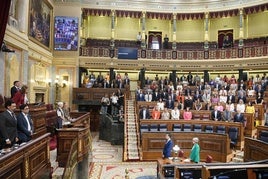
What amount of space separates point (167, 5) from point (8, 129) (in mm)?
18892

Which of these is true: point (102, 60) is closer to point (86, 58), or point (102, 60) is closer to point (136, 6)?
point (86, 58)

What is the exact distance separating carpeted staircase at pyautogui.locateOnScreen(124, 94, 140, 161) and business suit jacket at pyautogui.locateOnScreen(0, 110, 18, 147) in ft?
20.8

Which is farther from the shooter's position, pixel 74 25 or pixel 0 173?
pixel 74 25

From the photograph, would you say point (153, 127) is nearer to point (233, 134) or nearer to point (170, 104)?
point (170, 104)

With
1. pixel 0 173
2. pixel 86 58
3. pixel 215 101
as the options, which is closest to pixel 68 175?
pixel 0 173

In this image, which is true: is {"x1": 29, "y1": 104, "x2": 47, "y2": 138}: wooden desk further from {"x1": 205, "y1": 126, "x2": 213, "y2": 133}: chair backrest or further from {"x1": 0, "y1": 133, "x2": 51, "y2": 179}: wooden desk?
{"x1": 205, "y1": 126, "x2": 213, "y2": 133}: chair backrest

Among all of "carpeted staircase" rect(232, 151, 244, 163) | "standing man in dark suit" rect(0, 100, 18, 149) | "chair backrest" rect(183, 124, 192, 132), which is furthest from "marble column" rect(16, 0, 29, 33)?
"carpeted staircase" rect(232, 151, 244, 163)

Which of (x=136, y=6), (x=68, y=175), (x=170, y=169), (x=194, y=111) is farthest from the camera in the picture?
(x=136, y=6)

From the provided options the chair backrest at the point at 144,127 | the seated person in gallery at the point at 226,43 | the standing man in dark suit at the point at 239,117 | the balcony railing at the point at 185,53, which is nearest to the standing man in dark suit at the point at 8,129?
the chair backrest at the point at 144,127

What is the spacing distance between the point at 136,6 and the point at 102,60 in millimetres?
4856

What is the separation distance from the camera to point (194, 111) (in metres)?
13.5

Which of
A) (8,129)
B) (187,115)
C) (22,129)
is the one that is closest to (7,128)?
(8,129)

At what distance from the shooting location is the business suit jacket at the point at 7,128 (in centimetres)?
486

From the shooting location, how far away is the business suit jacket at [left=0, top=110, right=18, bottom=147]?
4.86 m
